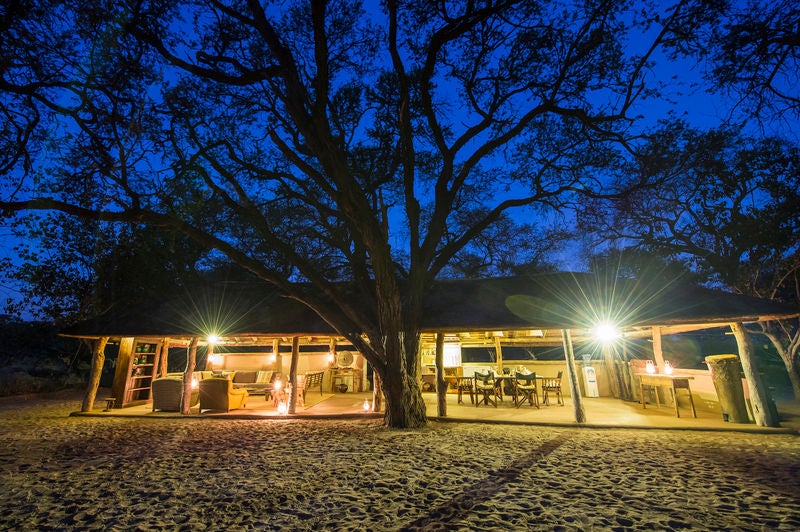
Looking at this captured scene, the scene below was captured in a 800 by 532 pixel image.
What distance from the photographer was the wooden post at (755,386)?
717cm

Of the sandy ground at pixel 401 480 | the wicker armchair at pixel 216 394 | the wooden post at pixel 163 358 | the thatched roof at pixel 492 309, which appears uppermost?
the thatched roof at pixel 492 309

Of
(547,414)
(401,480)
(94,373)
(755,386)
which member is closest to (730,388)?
(755,386)

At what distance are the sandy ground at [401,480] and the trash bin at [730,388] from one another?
88 centimetres

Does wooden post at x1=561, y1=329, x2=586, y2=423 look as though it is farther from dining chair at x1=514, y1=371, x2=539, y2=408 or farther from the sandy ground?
dining chair at x1=514, y1=371, x2=539, y2=408

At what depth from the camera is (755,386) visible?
7.31 metres

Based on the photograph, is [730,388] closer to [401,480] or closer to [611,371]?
[611,371]

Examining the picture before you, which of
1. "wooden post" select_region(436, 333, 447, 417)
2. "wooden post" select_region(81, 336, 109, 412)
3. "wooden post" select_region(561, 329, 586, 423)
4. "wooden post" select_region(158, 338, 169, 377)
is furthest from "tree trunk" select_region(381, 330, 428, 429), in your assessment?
"wooden post" select_region(158, 338, 169, 377)

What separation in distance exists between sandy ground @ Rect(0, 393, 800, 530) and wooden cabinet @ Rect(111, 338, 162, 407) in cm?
366

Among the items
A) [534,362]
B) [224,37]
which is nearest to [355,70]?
[224,37]

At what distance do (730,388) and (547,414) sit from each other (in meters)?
4.08

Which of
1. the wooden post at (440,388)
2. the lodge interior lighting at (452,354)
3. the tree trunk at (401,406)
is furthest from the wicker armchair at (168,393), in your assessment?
the lodge interior lighting at (452,354)

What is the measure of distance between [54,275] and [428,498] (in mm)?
18198

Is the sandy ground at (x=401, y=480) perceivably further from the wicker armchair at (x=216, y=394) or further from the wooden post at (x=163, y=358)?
the wooden post at (x=163, y=358)

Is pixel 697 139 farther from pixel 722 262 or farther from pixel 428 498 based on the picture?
pixel 428 498
